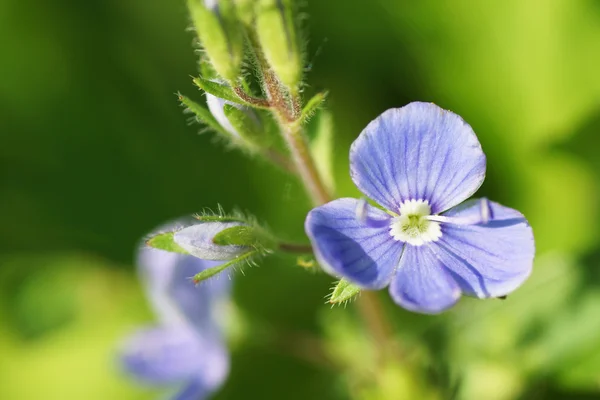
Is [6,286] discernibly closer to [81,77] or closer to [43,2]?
[81,77]

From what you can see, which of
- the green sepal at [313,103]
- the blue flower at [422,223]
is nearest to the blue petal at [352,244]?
the blue flower at [422,223]

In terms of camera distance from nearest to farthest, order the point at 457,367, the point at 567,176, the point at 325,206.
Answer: the point at 325,206 < the point at 457,367 < the point at 567,176

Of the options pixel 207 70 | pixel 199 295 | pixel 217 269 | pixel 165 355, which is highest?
pixel 207 70

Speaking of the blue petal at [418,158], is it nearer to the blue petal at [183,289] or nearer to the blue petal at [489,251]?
the blue petal at [489,251]

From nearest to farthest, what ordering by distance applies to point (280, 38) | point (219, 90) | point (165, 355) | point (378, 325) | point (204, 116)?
point (280, 38) < point (219, 90) < point (204, 116) < point (378, 325) < point (165, 355)

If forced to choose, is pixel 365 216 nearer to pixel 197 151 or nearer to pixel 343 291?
pixel 343 291

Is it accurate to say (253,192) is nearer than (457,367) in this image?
No

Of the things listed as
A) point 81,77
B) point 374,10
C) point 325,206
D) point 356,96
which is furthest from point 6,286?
point 325,206

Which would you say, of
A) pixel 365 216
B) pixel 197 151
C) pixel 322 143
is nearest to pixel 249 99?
pixel 365 216
